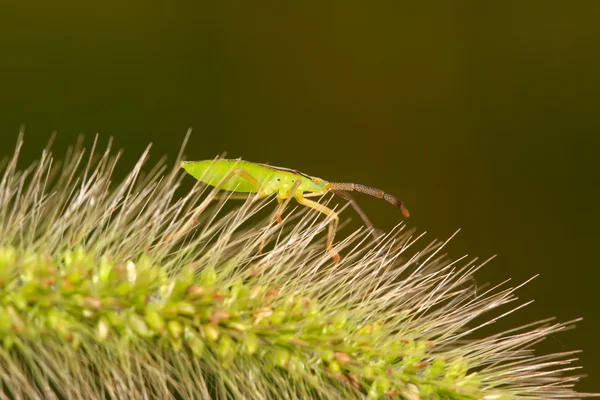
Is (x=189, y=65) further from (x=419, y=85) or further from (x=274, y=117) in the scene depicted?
(x=419, y=85)

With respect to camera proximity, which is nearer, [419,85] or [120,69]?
[120,69]

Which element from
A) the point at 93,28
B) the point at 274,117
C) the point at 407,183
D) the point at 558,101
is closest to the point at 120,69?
the point at 93,28

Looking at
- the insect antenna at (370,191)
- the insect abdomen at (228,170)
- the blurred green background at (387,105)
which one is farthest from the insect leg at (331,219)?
the blurred green background at (387,105)

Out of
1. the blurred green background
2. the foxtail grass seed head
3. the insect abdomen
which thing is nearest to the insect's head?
the insect abdomen

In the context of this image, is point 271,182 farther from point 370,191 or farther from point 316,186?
point 370,191

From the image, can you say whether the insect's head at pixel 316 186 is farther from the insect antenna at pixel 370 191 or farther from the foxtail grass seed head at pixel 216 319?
the foxtail grass seed head at pixel 216 319

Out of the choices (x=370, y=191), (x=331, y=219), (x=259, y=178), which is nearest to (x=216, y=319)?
(x=331, y=219)
